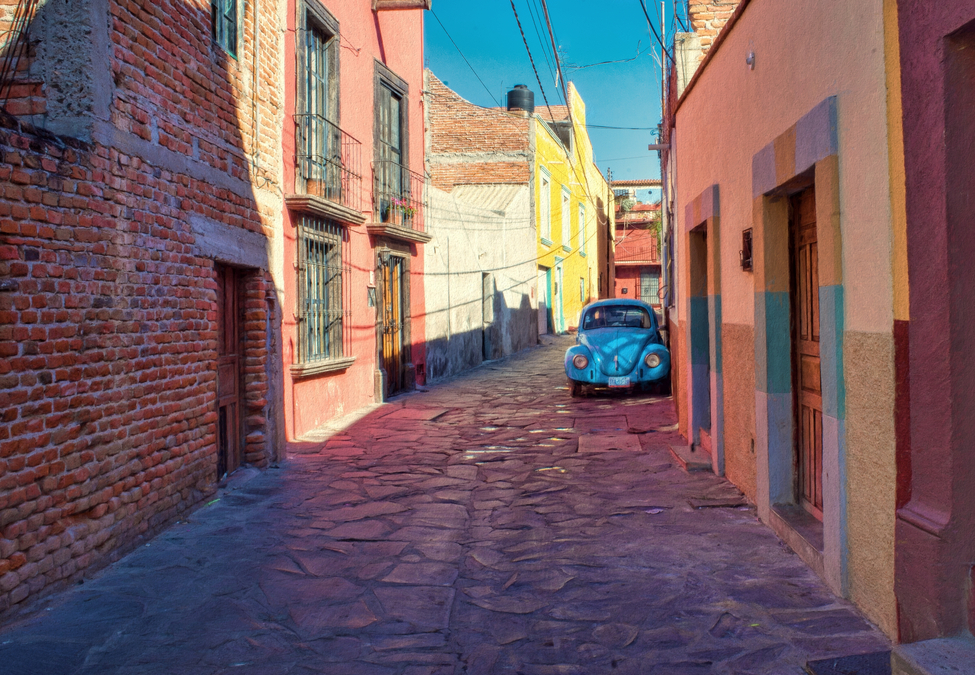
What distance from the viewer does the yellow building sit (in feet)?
79.8

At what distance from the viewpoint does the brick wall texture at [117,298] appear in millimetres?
3863

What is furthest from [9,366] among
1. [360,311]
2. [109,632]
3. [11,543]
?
[360,311]

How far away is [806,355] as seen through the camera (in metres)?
4.66

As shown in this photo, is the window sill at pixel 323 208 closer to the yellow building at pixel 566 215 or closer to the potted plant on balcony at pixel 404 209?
the potted plant on balcony at pixel 404 209

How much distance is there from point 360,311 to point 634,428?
4.48 metres

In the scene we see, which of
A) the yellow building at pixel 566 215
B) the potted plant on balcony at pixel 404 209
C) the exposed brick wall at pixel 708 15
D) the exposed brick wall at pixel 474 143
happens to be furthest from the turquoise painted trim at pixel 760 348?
the yellow building at pixel 566 215

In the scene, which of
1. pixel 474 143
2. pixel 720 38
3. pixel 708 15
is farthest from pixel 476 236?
pixel 720 38

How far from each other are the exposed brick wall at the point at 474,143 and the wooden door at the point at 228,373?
15.4m

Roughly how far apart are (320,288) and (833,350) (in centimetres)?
725

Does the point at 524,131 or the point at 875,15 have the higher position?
the point at 524,131

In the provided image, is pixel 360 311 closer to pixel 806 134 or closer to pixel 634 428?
pixel 634 428

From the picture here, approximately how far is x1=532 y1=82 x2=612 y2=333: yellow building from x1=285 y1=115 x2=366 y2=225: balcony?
1247cm

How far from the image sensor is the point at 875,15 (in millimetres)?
3111

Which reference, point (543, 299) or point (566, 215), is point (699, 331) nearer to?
point (543, 299)
